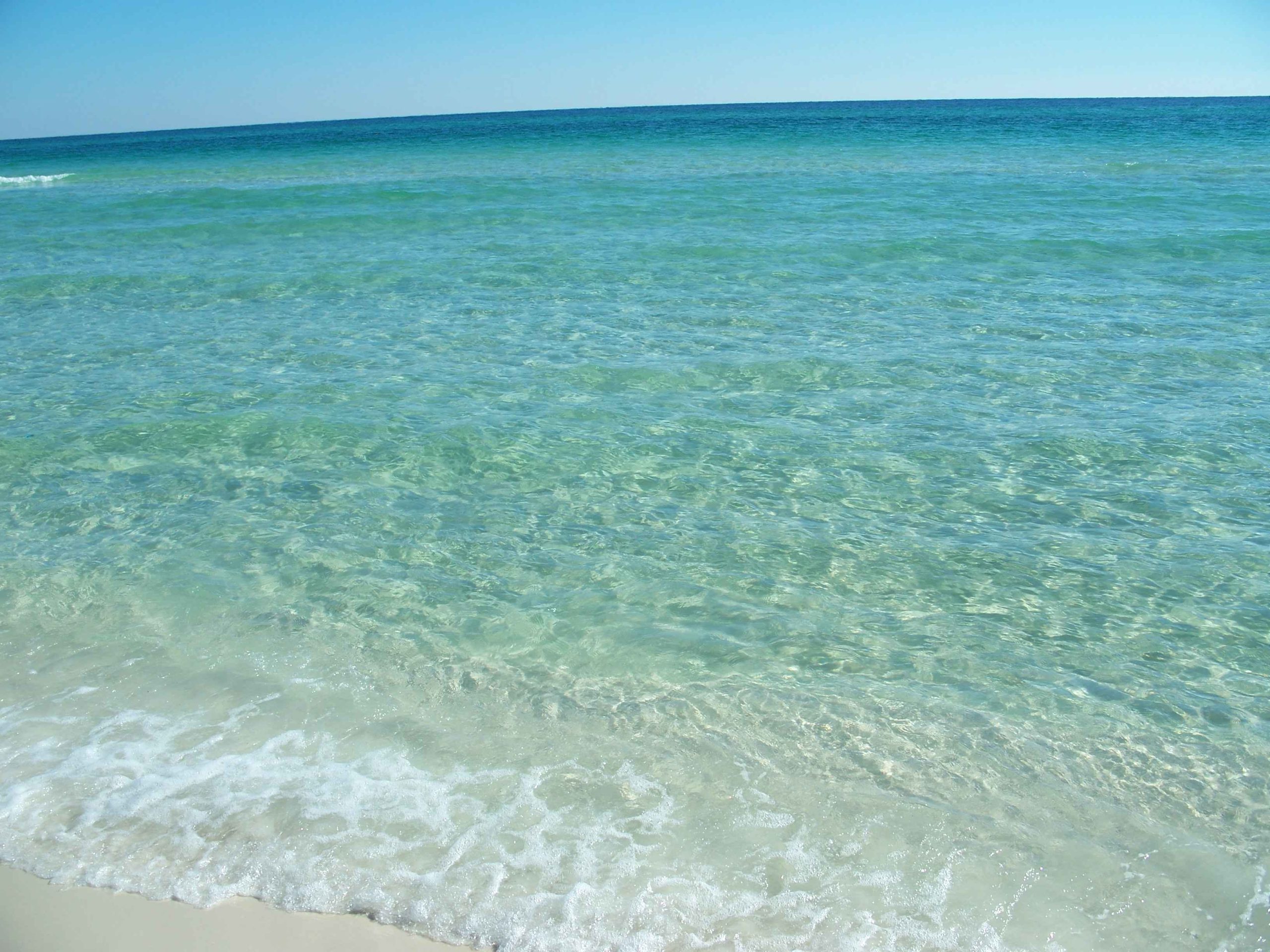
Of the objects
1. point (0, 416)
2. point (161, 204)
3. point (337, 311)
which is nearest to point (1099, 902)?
point (0, 416)

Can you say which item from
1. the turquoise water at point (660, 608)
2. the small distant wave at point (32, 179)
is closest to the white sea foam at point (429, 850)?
the turquoise water at point (660, 608)

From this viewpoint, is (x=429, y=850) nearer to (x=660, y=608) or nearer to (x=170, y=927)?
(x=170, y=927)

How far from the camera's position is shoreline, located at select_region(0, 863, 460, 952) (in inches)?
112

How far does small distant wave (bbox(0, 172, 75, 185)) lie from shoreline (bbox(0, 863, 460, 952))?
33417 mm

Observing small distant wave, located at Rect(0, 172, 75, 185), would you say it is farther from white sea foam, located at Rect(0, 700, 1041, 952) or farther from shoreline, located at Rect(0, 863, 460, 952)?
shoreline, located at Rect(0, 863, 460, 952)

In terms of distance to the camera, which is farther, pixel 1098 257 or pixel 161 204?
pixel 161 204

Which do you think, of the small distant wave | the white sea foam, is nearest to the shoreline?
the white sea foam

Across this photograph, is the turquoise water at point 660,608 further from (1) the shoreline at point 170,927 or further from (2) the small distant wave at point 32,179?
(2) the small distant wave at point 32,179

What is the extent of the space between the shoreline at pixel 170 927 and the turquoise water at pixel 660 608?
0.22 feet

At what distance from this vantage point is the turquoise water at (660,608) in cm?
310

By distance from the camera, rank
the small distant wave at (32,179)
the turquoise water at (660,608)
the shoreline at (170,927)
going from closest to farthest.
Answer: the shoreline at (170,927), the turquoise water at (660,608), the small distant wave at (32,179)

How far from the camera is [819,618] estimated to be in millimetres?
4457

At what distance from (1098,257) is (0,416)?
466 inches

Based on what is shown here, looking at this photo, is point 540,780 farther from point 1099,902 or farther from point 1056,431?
point 1056,431
